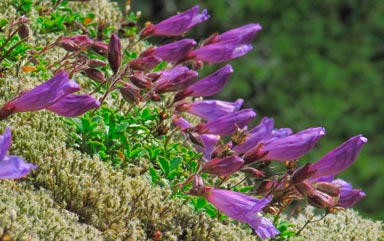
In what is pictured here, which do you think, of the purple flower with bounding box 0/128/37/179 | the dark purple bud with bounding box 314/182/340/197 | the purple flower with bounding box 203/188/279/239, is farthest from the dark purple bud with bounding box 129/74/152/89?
the purple flower with bounding box 0/128/37/179

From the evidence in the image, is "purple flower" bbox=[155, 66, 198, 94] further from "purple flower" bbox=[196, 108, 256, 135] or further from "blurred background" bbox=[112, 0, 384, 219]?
"blurred background" bbox=[112, 0, 384, 219]

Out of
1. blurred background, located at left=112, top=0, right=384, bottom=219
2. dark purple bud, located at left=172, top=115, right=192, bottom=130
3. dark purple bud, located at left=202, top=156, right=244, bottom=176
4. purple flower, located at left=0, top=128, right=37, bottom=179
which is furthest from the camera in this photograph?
blurred background, located at left=112, top=0, right=384, bottom=219

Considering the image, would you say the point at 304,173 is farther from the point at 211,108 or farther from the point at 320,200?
the point at 211,108

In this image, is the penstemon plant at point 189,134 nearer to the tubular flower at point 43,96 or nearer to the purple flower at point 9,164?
the tubular flower at point 43,96

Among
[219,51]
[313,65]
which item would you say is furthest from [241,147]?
[313,65]

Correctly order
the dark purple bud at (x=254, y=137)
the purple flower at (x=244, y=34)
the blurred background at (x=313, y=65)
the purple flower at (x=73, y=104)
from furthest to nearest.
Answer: the blurred background at (x=313, y=65), the purple flower at (x=244, y=34), the dark purple bud at (x=254, y=137), the purple flower at (x=73, y=104)

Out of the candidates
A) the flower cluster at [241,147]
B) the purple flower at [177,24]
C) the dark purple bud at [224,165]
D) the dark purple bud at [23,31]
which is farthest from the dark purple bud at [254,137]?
the dark purple bud at [23,31]

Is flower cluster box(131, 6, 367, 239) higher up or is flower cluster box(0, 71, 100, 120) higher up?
flower cluster box(0, 71, 100, 120)

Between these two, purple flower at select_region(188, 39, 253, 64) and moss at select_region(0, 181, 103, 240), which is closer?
moss at select_region(0, 181, 103, 240)
